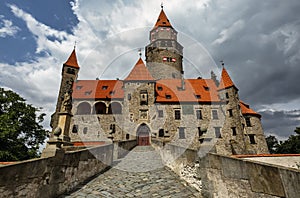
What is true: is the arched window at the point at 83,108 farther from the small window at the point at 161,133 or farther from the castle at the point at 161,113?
the small window at the point at 161,133

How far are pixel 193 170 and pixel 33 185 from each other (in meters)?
3.70

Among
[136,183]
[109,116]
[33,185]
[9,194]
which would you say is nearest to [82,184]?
[136,183]

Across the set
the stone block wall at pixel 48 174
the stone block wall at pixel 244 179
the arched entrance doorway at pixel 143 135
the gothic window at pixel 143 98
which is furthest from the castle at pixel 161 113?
the stone block wall at pixel 244 179

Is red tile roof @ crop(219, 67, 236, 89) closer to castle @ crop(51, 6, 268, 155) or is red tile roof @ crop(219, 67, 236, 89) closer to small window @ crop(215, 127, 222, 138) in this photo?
castle @ crop(51, 6, 268, 155)

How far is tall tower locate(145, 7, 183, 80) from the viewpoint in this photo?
34.7m

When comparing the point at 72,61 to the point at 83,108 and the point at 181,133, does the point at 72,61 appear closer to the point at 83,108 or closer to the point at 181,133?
the point at 83,108

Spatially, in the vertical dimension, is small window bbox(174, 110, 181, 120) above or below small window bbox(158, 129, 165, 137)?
above

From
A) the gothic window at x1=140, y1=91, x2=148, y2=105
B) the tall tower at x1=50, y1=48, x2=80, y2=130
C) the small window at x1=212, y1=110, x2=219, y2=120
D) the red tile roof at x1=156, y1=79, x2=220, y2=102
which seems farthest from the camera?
the tall tower at x1=50, y1=48, x2=80, y2=130

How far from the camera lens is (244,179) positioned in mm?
2713

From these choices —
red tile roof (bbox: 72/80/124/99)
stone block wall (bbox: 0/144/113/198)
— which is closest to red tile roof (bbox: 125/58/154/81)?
red tile roof (bbox: 72/80/124/99)

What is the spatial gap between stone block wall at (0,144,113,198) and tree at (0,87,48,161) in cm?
1243

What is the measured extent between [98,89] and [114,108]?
4.74 m

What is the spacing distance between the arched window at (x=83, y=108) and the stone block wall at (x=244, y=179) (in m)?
25.9

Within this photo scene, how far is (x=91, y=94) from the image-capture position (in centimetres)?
2836
